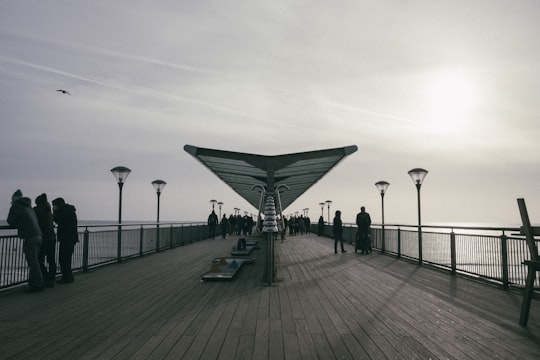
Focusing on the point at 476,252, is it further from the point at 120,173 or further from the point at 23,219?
the point at 120,173

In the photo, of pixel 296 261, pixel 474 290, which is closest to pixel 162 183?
pixel 296 261

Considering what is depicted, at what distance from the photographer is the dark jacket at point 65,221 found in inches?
322

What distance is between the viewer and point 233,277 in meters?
8.58

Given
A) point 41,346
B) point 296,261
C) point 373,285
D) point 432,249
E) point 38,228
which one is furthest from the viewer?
point 296,261

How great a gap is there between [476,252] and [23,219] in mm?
9022

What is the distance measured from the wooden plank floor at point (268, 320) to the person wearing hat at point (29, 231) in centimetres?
34

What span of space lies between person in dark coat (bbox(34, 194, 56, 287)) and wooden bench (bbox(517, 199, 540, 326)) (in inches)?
314

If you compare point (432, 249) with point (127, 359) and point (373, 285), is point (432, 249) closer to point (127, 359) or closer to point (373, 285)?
point (373, 285)

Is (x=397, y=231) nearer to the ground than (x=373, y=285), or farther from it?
farther from it

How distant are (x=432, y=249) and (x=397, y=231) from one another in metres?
2.67

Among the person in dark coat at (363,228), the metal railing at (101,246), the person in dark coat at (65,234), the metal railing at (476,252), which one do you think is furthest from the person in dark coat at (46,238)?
the person in dark coat at (363,228)

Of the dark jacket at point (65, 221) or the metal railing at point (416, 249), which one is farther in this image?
the dark jacket at point (65, 221)

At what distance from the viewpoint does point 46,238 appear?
767cm

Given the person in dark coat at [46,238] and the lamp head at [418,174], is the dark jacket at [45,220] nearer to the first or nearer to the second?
the person in dark coat at [46,238]
